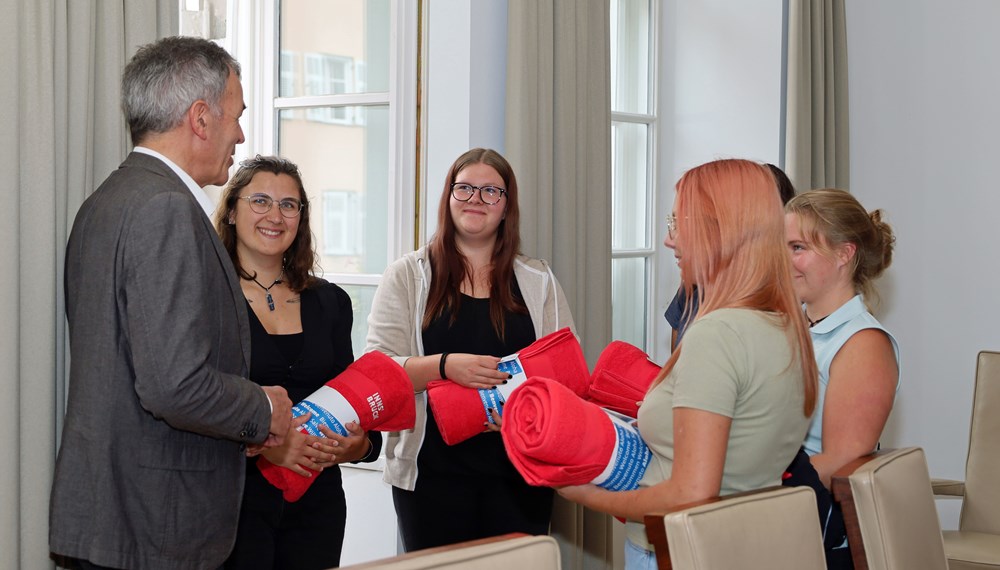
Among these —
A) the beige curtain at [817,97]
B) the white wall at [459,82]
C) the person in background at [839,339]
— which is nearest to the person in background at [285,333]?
the white wall at [459,82]

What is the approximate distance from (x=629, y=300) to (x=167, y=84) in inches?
110

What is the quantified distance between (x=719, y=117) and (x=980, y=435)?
1738mm

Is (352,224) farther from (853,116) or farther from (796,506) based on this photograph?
(853,116)

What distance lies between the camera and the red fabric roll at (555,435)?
146cm

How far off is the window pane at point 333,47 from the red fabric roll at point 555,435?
1932 millimetres

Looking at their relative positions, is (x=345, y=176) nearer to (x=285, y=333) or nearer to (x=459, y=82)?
(x=459, y=82)

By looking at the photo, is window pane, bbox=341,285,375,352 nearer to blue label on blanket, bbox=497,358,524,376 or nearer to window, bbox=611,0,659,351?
blue label on blanket, bbox=497,358,524,376

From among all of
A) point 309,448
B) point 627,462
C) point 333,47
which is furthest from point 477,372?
point 333,47

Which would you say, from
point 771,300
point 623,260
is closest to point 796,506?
point 771,300

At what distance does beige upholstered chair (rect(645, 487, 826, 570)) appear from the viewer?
120 cm

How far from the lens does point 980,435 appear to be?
11.1 ft

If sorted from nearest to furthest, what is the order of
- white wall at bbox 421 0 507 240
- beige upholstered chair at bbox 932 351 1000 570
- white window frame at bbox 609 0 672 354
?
white wall at bbox 421 0 507 240
beige upholstered chair at bbox 932 351 1000 570
white window frame at bbox 609 0 672 354

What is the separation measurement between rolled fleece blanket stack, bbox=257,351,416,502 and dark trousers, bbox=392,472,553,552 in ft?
1.53

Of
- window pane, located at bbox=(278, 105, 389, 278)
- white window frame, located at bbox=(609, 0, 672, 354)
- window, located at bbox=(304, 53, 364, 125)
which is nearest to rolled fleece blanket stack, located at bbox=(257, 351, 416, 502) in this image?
window pane, located at bbox=(278, 105, 389, 278)
